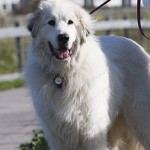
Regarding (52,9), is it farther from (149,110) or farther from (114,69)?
(149,110)

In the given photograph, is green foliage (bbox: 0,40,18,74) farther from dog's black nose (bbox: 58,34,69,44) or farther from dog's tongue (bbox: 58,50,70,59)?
dog's black nose (bbox: 58,34,69,44)

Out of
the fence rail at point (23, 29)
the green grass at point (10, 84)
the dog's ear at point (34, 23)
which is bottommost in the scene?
the green grass at point (10, 84)

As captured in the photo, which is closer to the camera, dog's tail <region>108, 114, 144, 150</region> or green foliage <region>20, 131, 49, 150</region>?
dog's tail <region>108, 114, 144, 150</region>

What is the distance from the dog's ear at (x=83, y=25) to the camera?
6863 mm

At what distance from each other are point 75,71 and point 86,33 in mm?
427

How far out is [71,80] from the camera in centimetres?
696

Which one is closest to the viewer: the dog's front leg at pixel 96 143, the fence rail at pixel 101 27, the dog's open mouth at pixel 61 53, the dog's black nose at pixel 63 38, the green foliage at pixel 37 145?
the dog's black nose at pixel 63 38

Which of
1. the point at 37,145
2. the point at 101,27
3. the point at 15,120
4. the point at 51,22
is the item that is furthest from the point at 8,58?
the point at 51,22

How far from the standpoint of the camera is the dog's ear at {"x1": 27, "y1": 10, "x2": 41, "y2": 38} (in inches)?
271

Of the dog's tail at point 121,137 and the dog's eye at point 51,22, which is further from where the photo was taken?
the dog's tail at point 121,137

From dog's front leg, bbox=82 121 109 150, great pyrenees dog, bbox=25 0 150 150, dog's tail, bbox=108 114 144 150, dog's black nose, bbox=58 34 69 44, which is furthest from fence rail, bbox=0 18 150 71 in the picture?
dog's black nose, bbox=58 34 69 44

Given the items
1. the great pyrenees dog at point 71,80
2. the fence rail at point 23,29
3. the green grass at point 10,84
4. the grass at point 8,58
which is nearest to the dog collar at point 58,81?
the great pyrenees dog at point 71,80

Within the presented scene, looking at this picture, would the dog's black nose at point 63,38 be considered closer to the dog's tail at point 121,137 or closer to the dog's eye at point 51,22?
the dog's eye at point 51,22

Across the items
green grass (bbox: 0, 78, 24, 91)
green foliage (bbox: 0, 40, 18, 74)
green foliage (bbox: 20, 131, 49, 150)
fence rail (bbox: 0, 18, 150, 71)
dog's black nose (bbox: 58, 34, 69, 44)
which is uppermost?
dog's black nose (bbox: 58, 34, 69, 44)
